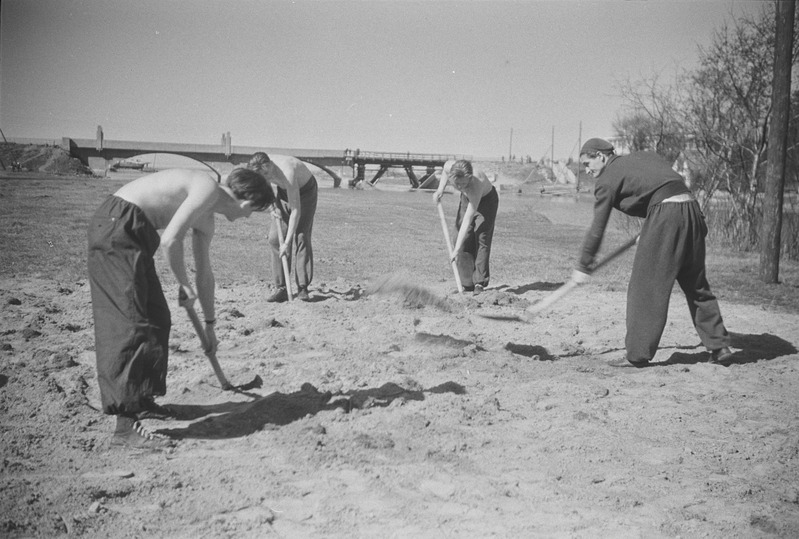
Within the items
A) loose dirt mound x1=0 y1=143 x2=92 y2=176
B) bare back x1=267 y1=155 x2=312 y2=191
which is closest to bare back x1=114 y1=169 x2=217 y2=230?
bare back x1=267 y1=155 x2=312 y2=191

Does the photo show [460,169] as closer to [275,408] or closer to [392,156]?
[275,408]

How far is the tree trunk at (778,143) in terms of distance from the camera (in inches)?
378

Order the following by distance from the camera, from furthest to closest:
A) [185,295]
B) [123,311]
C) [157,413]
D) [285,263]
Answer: [285,263] < [157,413] < [185,295] < [123,311]

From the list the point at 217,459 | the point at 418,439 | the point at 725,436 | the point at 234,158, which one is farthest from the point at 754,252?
the point at 234,158

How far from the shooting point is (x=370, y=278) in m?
9.38

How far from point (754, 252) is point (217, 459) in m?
13.3

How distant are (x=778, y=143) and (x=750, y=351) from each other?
5.31 meters

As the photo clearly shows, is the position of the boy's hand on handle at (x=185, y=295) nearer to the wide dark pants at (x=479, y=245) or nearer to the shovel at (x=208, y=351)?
the shovel at (x=208, y=351)

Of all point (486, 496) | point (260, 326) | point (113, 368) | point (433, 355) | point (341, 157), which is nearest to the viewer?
point (486, 496)

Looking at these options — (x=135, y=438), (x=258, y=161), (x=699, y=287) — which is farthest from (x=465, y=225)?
(x=135, y=438)

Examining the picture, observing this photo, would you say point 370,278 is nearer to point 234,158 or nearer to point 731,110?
point 731,110

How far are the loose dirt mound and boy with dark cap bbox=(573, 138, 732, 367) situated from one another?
157 ft

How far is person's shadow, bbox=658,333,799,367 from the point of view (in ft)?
17.9

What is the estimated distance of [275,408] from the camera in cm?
415
